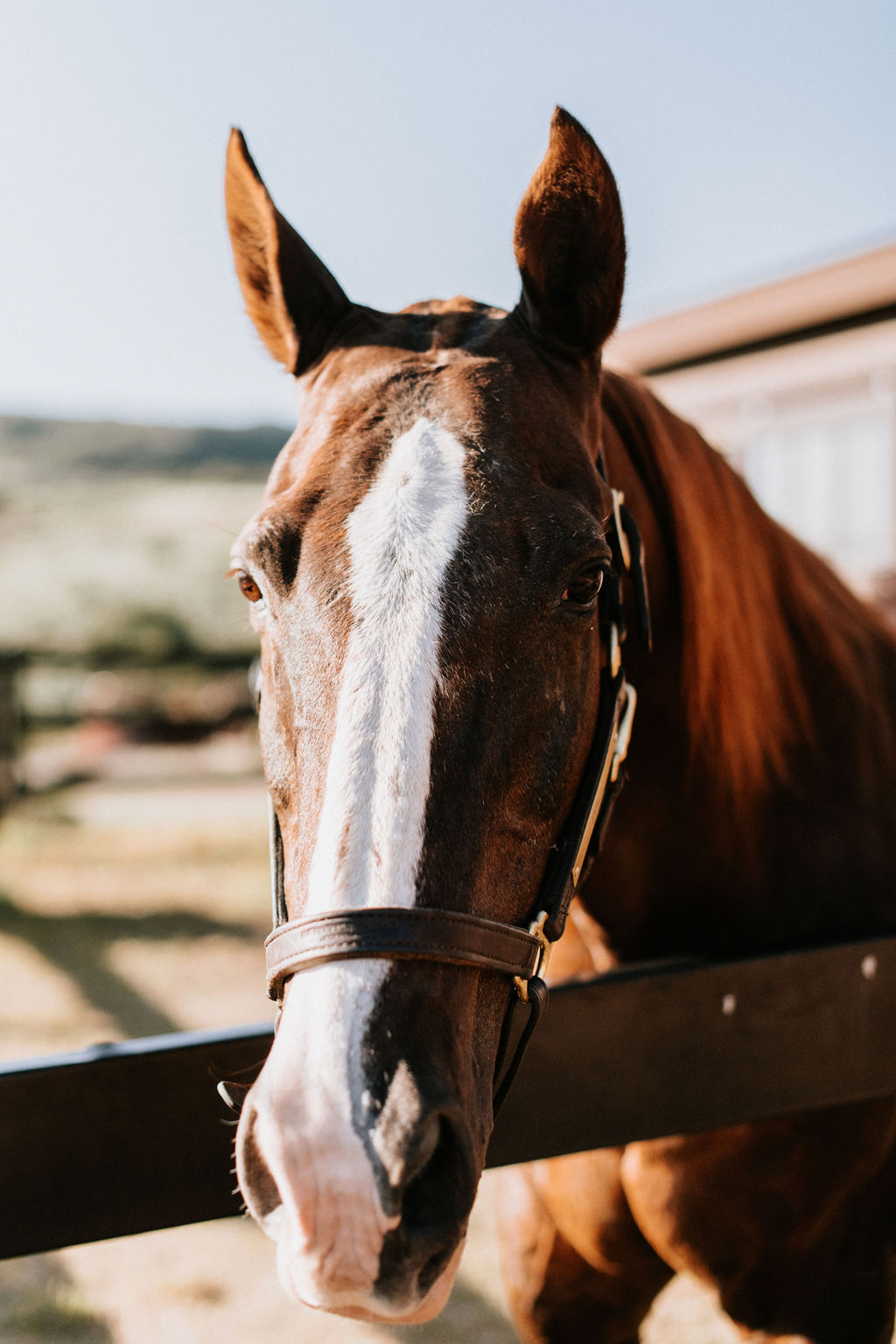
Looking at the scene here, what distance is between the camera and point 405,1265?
87cm

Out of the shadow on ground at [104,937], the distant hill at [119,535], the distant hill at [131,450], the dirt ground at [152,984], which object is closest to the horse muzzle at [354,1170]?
the dirt ground at [152,984]

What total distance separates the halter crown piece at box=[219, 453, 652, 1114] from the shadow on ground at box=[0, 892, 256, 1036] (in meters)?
4.68

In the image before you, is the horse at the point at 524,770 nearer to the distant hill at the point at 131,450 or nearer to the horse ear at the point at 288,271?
the horse ear at the point at 288,271

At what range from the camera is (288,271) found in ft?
5.36

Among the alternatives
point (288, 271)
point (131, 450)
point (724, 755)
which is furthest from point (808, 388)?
point (131, 450)

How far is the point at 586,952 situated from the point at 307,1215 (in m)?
1.16

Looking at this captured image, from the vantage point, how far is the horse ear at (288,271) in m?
1.61

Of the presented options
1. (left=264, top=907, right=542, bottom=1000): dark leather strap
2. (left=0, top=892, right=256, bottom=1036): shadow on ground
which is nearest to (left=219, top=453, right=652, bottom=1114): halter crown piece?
(left=264, top=907, right=542, bottom=1000): dark leather strap

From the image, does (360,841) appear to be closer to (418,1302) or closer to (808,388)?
(418,1302)

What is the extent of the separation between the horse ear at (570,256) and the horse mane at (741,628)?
0.26 metres

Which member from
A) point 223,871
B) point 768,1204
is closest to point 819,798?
point 768,1204

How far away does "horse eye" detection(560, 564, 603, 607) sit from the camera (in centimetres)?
123

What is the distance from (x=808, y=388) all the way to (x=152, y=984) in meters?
7.35

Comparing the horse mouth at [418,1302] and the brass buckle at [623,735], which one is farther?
the brass buckle at [623,735]
